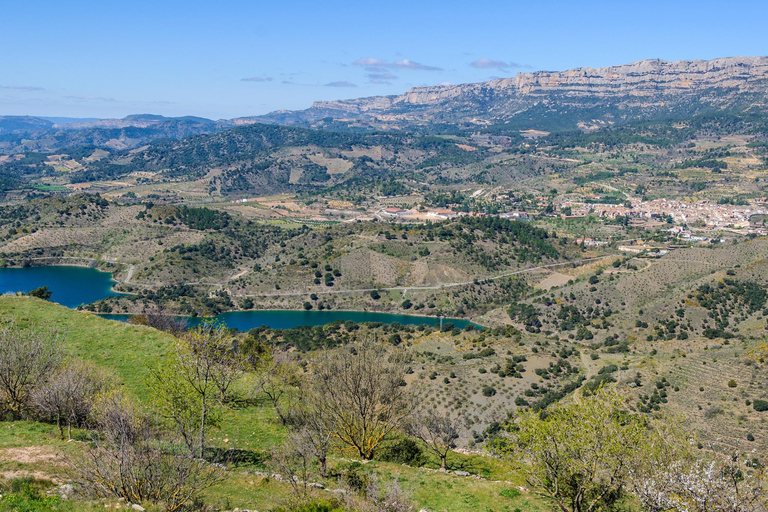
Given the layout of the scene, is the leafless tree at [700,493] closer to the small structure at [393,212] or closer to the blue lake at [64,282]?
the blue lake at [64,282]

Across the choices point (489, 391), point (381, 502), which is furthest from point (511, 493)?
point (489, 391)

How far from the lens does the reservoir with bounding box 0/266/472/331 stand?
86688 mm

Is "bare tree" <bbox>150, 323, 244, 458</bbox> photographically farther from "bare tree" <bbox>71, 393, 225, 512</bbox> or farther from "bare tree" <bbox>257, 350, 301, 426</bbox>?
"bare tree" <bbox>257, 350, 301, 426</bbox>

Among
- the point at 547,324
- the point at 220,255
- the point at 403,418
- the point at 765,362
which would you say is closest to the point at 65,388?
the point at 403,418

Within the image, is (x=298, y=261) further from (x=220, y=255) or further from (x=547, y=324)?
(x=547, y=324)

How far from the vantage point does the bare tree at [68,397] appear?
1983 cm

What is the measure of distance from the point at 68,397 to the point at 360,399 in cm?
A: 1134

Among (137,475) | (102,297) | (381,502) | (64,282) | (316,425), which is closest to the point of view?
(137,475)

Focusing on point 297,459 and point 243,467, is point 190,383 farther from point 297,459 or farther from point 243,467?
point 297,459

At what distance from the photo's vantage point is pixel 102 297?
95.6 meters

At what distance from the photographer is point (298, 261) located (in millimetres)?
107000

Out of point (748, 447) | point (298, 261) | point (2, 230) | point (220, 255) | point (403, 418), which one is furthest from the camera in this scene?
point (2, 230)

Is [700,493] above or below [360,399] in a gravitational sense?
above

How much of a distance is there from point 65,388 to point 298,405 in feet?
33.0
